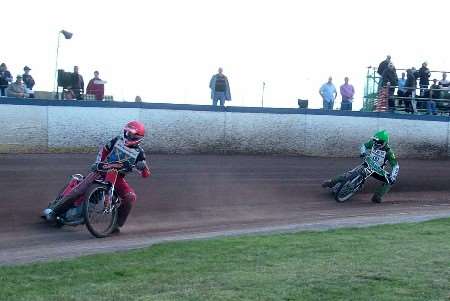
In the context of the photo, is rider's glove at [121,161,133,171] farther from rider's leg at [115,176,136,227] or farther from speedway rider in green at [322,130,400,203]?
speedway rider in green at [322,130,400,203]

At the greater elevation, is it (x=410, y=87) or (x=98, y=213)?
(x=410, y=87)

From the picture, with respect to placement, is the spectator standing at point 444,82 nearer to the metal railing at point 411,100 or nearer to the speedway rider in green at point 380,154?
the metal railing at point 411,100

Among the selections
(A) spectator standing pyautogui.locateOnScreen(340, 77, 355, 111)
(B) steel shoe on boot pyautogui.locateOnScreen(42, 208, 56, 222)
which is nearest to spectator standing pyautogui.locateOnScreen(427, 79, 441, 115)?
(A) spectator standing pyautogui.locateOnScreen(340, 77, 355, 111)

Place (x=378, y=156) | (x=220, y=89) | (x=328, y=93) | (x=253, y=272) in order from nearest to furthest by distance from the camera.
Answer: (x=253, y=272) → (x=378, y=156) → (x=220, y=89) → (x=328, y=93)

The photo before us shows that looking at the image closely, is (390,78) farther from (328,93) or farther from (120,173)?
(120,173)

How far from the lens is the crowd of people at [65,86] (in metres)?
21.0

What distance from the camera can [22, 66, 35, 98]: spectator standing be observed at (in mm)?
21812

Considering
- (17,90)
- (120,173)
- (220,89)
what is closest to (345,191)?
(120,173)

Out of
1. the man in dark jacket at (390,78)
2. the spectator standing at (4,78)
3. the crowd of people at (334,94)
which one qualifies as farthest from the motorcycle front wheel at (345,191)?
the spectator standing at (4,78)

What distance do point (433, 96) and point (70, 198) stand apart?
676 inches

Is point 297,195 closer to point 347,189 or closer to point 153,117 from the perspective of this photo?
point 347,189

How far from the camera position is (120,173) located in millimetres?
12164

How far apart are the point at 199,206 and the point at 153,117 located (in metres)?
6.37

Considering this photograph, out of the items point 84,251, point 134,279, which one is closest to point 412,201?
point 84,251
